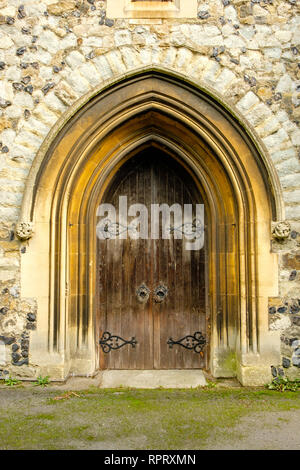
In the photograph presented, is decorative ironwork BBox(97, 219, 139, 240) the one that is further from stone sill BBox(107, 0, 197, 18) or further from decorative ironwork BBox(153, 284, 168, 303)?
stone sill BBox(107, 0, 197, 18)

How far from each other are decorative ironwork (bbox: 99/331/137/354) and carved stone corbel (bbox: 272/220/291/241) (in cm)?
215

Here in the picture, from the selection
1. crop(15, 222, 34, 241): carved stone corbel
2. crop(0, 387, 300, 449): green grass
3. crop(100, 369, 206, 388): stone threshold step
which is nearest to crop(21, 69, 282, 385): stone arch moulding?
crop(15, 222, 34, 241): carved stone corbel

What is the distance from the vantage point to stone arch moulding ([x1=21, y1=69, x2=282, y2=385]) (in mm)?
4293

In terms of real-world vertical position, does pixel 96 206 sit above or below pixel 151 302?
above

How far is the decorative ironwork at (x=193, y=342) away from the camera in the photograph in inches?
190

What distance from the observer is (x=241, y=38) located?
4457 millimetres

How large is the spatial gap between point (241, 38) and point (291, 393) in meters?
3.91

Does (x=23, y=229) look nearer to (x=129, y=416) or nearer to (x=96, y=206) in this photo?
(x=96, y=206)

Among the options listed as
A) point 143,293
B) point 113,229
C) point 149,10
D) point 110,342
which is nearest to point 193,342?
point 143,293

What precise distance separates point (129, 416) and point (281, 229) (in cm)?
243

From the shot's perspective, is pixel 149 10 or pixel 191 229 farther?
pixel 191 229

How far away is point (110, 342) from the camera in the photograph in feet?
15.9

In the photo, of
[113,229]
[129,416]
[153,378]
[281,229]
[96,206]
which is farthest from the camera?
[113,229]
